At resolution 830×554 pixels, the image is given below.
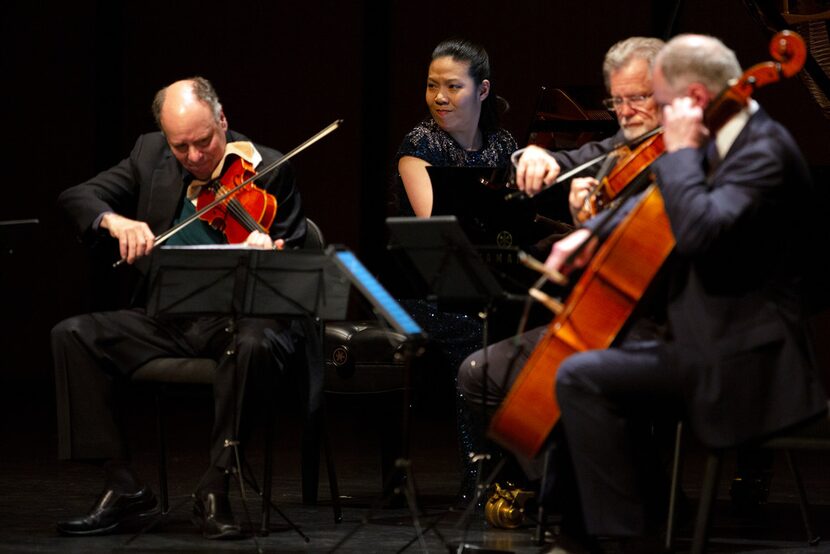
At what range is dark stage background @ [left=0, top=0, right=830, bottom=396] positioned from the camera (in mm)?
7176

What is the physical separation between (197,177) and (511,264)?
3.15 ft

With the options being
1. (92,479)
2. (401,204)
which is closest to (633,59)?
(401,204)

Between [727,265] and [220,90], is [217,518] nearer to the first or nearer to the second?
[727,265]

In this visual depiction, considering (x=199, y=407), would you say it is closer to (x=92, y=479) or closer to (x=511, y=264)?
(x=92, y=479)

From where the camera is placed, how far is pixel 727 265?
2.51m

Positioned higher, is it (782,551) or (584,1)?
(584,1)

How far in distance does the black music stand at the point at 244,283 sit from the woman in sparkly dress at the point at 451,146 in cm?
76

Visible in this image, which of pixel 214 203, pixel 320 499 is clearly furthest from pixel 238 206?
pixel 320 499

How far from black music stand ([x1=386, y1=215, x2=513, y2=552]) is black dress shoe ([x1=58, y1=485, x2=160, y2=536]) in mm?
1139

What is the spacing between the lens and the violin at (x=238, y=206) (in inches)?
142

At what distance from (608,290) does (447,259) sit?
0.41m

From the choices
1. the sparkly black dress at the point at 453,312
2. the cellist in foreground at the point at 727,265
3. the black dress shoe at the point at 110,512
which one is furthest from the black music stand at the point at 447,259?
the black dress shoe at the point at 110,512

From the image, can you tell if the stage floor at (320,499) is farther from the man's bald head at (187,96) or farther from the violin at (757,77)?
the violin at (757,77)

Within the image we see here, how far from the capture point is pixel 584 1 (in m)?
6.95
